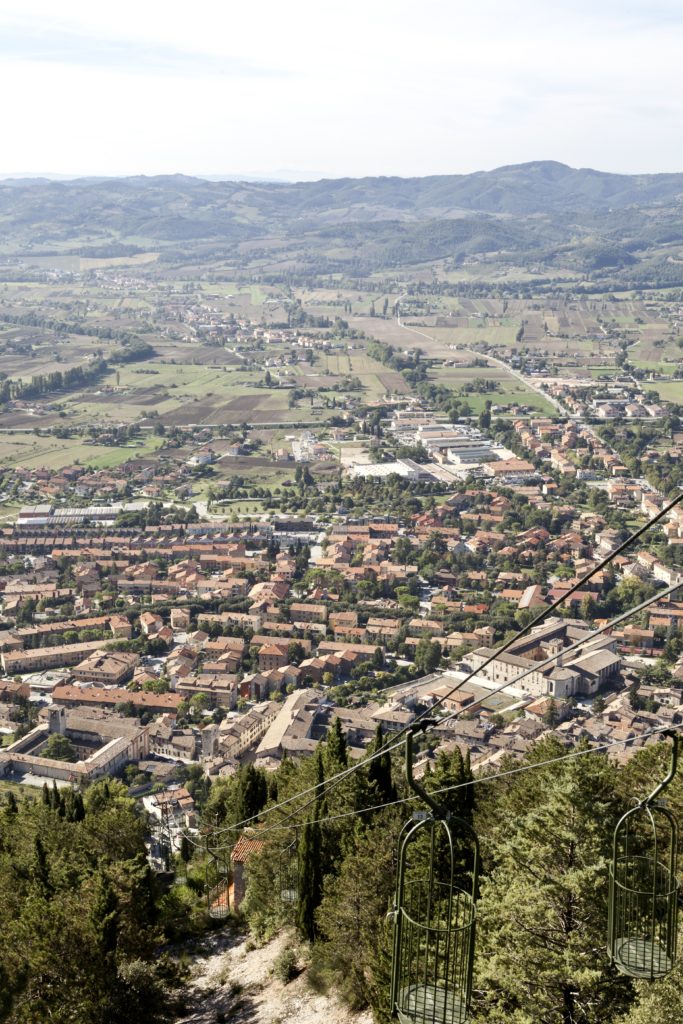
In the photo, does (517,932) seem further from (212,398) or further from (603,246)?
(603,246)

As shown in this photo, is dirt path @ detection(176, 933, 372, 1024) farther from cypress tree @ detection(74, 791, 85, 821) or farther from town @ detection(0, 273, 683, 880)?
town @ detection(0, 273, 683, 880)

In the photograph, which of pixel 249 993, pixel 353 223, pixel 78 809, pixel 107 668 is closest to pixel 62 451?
pixel 107 668

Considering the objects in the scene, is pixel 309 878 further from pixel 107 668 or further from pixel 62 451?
pixel 62 451

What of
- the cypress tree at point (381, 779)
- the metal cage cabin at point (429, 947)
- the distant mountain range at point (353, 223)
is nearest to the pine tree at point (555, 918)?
the metal cage cabin at point (429, 947)

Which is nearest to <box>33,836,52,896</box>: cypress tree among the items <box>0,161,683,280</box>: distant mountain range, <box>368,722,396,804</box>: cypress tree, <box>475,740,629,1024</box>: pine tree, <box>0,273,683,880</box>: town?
<box>368,722,396,804</box>: cypress tree

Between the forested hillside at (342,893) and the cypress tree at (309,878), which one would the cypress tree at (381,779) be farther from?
the cypress tree at (309,878)

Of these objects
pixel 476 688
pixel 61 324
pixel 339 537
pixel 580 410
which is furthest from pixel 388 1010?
pixel 61 324
